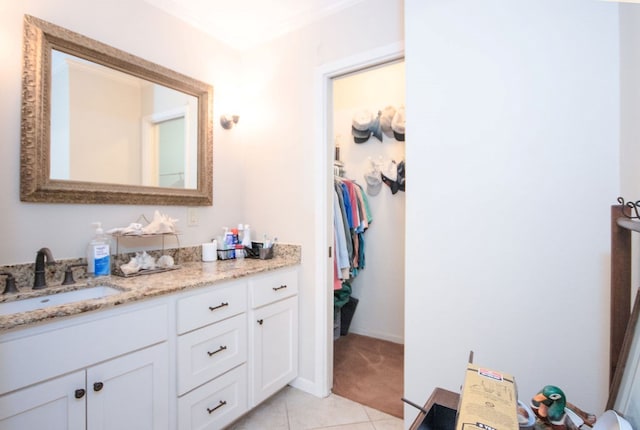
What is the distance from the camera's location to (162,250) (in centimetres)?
187

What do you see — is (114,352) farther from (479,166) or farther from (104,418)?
(479,166)

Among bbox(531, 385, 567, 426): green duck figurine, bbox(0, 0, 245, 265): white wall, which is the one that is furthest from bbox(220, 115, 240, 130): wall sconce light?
bbox(531, 385, 567, 426): green duck figurine

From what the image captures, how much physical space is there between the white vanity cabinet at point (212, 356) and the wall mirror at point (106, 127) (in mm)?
758

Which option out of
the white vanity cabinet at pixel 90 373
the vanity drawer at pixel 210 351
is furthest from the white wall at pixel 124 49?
the vanity drawer at pixel 210 351

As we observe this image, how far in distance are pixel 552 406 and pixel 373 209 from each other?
2.27 metres

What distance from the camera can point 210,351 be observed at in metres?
1.50

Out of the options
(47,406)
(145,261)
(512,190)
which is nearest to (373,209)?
(512,190)

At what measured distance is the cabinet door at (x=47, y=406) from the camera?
93 centimetres

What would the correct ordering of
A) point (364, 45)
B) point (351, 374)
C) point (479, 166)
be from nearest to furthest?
point (479, 166)
point (364, 45)
point (351, 374)

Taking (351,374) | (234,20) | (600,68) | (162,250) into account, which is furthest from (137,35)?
(351,374)

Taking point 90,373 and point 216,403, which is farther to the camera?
point 216,403

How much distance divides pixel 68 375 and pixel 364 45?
2.07 m

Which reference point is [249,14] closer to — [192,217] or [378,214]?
[192,217]

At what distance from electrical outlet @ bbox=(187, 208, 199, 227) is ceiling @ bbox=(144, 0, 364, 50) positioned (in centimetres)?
121
